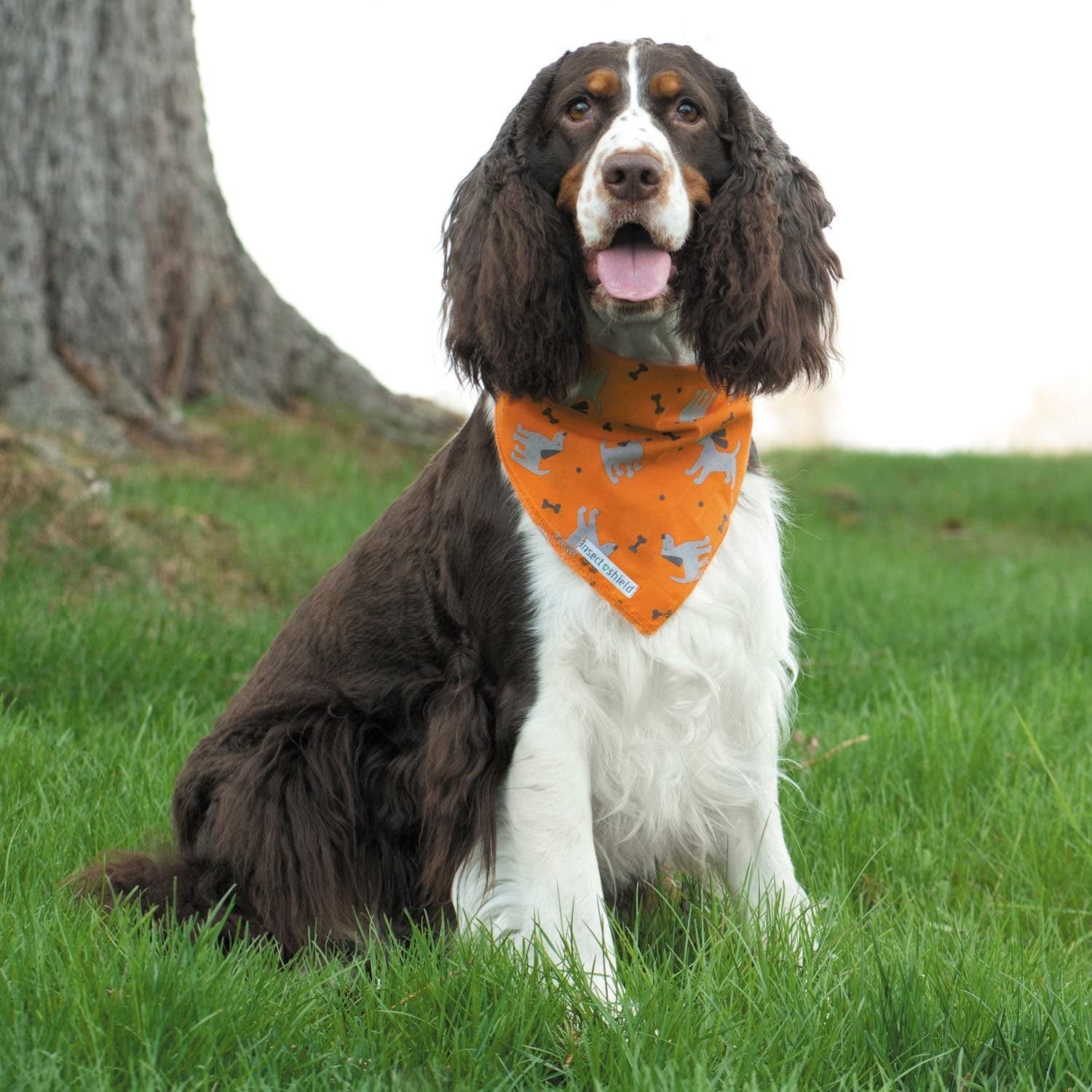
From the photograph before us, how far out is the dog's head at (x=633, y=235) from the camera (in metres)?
2.89

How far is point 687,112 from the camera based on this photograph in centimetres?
296

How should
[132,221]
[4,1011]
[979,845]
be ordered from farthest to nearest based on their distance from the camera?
[132,221], [979,845], [4,1011]

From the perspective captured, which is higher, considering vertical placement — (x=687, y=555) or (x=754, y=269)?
(x=754, y=269)

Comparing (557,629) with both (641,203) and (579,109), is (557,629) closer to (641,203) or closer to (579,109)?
(641,203)

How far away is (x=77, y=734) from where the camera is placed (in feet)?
13.6

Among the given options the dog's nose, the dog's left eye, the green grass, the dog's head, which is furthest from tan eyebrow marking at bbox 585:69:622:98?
the green grass

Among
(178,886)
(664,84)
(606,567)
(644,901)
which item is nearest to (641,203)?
(664,84)

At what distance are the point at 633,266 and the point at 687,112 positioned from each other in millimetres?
398

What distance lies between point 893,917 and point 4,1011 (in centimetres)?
188

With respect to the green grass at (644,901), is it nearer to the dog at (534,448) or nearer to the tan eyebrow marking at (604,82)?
the dog at (534,448)

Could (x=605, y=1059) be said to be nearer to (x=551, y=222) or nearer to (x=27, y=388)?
(x=551, y=222)

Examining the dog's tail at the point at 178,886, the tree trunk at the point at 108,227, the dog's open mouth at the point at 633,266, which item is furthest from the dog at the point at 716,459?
the tree trunk at the point at 108,227

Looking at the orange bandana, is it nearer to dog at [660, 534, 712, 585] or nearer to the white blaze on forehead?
dog at [660, 534, 712, 585]

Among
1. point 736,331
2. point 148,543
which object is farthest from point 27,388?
point 736,331
